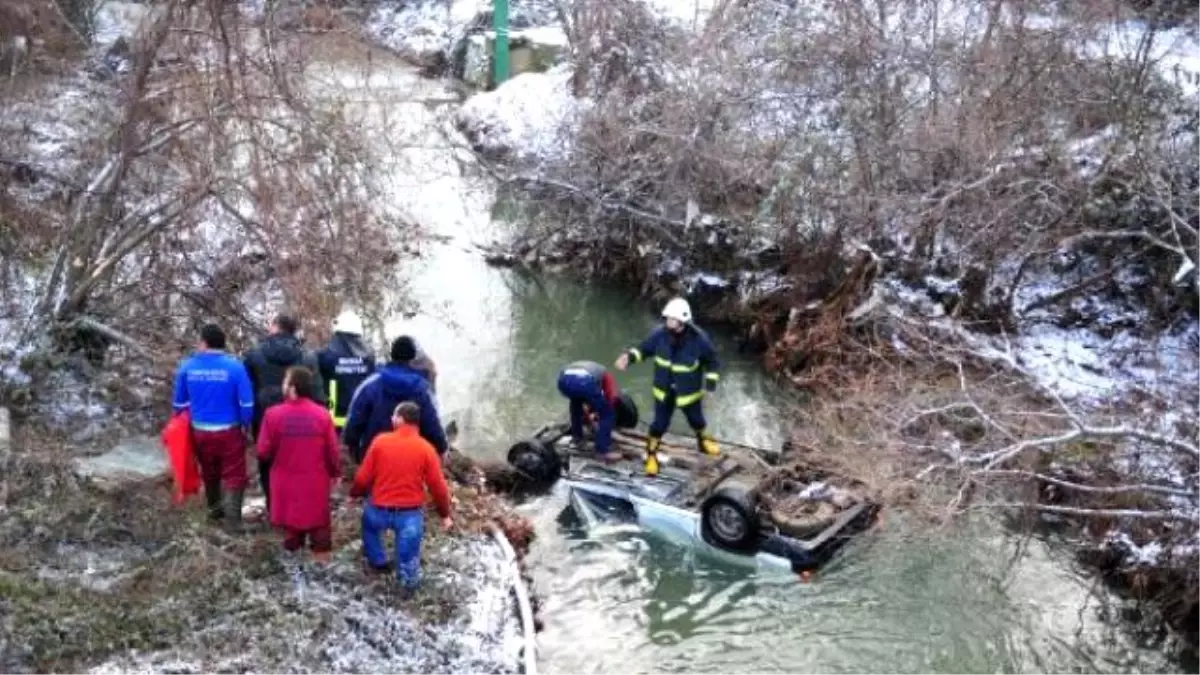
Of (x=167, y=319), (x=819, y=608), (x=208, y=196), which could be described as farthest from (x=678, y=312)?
(x=167, y=319)

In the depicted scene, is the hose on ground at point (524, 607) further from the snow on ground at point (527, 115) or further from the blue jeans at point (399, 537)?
the snow on ground at point (527, 115)

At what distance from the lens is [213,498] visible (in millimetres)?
9266

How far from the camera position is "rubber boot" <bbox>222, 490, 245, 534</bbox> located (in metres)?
9.14

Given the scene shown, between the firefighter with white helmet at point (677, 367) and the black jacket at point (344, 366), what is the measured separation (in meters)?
2.58

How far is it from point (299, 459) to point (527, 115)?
612 inches

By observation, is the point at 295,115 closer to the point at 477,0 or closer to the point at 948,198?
the point at 948,198

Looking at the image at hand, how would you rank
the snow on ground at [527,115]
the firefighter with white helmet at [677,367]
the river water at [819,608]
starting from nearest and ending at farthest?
the river water at [819,608], the firefighter with white helmet at [677,367], the snow on ground at [527,115]

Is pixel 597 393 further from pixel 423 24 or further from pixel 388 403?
pixel 423 24

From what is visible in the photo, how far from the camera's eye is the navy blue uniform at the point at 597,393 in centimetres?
1223

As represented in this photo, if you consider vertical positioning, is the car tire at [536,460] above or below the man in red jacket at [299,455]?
below

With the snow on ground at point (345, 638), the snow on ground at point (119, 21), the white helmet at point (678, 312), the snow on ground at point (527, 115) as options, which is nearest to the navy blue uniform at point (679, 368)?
the white helmet at point (678, 312)

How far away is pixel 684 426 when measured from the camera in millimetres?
14930

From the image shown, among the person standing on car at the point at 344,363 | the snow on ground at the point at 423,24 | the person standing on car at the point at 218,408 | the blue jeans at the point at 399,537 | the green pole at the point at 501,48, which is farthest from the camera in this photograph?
the snow on ground at the point at 423,24

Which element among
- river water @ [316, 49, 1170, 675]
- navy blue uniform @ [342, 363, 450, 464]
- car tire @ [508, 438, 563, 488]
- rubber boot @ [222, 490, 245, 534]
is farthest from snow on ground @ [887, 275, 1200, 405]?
rubber boot @ [222, 490, 245, 534]
